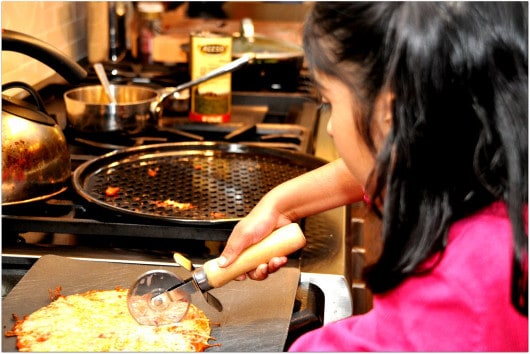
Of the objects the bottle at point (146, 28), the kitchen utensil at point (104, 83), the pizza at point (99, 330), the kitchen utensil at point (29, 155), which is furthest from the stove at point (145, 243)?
the bottle at point (146, 28)

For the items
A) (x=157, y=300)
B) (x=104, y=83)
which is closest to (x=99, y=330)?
(x=157, y=300)

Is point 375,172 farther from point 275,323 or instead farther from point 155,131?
point 155,131

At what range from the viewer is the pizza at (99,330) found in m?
1.04

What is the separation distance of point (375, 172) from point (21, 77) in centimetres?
140

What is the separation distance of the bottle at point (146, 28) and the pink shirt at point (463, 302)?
1997 mm

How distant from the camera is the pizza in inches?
40.8

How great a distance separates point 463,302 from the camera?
0.82m

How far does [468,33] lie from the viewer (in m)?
0.81

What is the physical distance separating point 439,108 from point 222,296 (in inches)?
18.5

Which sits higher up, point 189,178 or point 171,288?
point 171,288

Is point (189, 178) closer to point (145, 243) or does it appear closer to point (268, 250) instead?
point (145, 243)

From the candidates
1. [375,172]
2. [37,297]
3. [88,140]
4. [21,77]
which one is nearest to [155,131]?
[88,140]

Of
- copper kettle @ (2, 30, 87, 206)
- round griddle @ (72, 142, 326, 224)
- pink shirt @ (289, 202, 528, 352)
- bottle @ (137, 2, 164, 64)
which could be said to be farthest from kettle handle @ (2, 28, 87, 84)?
bottle @ (137, 2, 164, 64)

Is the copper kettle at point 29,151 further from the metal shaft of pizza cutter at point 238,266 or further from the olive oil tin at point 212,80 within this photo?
the olive oil tin at point 212,80
